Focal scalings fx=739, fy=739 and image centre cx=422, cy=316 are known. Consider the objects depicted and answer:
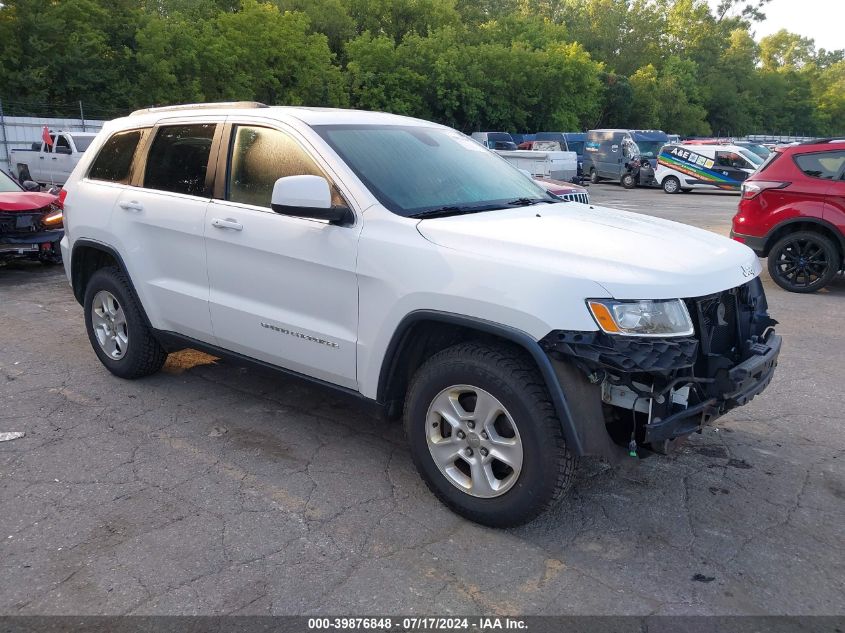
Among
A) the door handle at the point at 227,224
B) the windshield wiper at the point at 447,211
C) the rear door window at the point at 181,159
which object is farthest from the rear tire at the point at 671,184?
the door handle at the point at 227,224

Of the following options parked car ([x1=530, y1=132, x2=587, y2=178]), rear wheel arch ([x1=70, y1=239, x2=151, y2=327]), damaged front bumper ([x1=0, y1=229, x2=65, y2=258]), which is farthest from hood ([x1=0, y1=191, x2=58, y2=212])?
parked car ([x1=530, y1=132, x2=587, y2=178])

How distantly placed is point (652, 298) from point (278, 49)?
107ft

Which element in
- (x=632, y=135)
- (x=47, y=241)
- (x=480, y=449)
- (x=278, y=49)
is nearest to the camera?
(x=480, y=449)

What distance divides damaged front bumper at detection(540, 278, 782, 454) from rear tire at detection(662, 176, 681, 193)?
78.4ft

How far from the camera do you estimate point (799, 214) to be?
8539 mm

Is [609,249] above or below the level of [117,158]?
below

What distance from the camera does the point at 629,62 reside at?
6166 cm

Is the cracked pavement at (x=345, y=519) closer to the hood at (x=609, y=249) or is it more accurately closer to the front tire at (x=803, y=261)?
the hood at (x=609, y=249)

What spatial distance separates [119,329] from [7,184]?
595 centimetres

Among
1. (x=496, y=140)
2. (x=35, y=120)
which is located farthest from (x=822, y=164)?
Result: (x=496, y=140)

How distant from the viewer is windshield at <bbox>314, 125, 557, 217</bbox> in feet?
12.3

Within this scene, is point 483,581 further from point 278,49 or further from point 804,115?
point 804,115

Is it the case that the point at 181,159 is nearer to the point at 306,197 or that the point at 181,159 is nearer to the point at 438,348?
the point at 306,197

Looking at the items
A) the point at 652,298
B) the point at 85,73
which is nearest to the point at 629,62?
the point at 85,73
